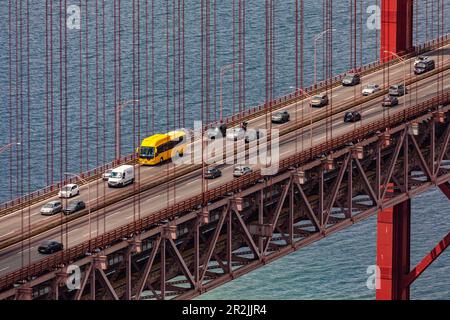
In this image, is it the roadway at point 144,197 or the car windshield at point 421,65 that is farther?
the car windshield at point 421,65

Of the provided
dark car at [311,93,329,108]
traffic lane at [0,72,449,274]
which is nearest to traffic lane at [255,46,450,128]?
dark car at [311,93,329,108]

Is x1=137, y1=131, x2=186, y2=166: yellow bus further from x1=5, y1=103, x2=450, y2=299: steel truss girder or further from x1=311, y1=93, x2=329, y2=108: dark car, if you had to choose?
x1=311, y1=93, x2=329, y2=108: dark car

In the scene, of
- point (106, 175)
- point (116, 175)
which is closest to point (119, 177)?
point (116, 175)

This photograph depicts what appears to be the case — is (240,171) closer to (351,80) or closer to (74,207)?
(74,207)

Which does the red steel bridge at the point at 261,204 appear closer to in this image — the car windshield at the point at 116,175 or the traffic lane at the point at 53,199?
the traffic lane at the point at 53,199

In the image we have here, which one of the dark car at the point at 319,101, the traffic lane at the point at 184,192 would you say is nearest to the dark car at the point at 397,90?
the traffic lane at the point at 184,192

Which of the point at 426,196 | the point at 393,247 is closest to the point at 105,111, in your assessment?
the point at 426,196
